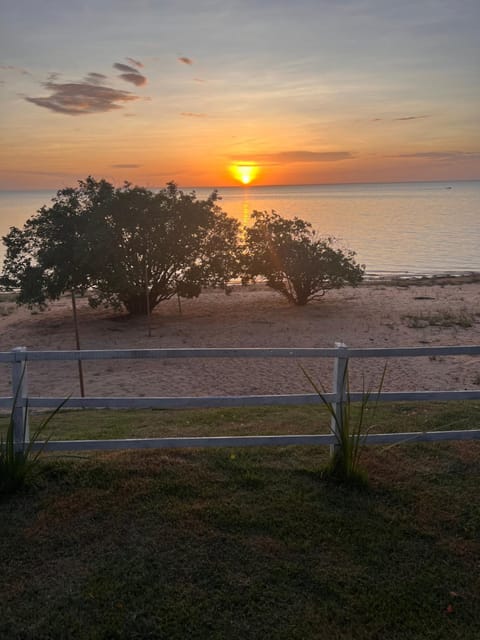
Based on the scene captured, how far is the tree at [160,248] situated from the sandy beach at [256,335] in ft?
3.65

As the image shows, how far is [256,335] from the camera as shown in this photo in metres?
18.7

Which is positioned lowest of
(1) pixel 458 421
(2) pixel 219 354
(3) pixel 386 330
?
(3) pixel 386 330

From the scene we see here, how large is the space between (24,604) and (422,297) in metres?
24.1

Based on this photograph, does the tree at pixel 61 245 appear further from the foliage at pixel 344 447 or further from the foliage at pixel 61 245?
the foliage at pixel 344 447

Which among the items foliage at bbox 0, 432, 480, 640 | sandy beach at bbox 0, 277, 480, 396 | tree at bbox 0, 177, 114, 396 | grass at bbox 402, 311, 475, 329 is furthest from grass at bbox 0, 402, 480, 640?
tree at bbox 0, 177, 114, 396

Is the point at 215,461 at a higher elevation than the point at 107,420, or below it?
higher

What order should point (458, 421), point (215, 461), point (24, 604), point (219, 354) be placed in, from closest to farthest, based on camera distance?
Answer: point (24, 604) → point (219, 354) → point (215, 461) → point (458, 421)

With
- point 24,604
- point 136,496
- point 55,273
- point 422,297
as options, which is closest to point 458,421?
point 136,496

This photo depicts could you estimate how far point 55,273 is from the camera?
20.5 meters

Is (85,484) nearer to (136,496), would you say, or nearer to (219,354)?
(136,496)

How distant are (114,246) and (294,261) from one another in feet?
24.0

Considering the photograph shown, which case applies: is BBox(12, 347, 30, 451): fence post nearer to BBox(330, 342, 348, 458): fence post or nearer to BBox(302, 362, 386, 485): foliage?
BBox(302, 362, 386, 485): foliage

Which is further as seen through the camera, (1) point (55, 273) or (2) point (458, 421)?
(1) point (55, 273)

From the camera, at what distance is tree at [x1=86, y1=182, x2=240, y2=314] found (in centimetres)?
2061
